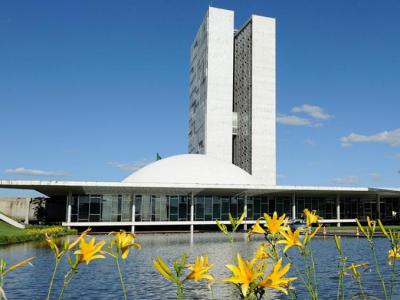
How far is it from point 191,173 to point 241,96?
42.7 m

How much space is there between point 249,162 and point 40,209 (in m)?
44.8

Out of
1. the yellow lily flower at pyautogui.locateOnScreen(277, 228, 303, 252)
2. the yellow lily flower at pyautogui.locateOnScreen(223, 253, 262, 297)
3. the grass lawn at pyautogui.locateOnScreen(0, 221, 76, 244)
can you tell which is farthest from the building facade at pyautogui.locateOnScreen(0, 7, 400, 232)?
the yellow lily flower at pyautogui.locateOnScreen(223, 253, 262, 297)

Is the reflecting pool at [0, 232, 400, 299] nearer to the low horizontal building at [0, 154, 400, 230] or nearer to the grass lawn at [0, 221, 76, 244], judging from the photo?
the grass lawn at [0, 221, 76, 244]

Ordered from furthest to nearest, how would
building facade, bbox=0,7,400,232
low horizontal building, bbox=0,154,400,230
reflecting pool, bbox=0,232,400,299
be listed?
building facade, bbox=0,7,400,232
low horizontal building, bbox=0,154,400,230
reflecting pool, bbox=0,232,400,299

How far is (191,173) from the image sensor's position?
2655 inches

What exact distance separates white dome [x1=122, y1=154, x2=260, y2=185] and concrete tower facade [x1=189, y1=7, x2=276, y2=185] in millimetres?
25157

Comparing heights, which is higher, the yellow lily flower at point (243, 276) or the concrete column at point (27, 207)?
the yellow lily flower at point (243, 276)

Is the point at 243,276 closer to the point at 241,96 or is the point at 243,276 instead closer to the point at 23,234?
the point at 23,234

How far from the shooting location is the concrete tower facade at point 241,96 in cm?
9856

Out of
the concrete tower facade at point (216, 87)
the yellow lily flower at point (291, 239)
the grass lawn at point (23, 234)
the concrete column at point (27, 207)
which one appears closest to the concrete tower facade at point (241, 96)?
the concrete tower facade at point (216, 87)

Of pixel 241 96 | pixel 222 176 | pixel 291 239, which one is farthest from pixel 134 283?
pixel 241 96

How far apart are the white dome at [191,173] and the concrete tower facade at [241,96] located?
82.5ft

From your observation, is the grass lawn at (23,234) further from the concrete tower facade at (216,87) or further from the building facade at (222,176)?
the concrete tower facade at (216,87)

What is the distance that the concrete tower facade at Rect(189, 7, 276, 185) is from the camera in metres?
98.6
